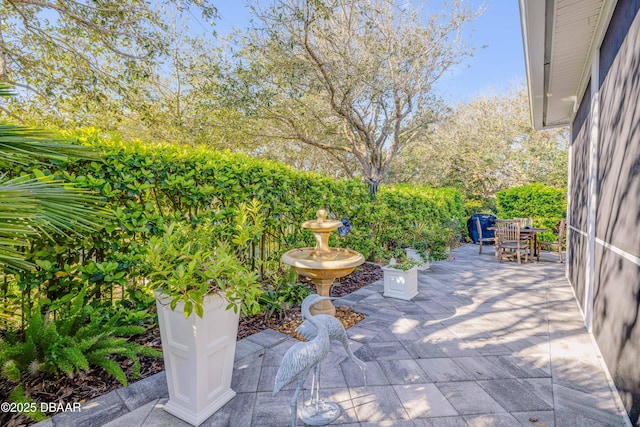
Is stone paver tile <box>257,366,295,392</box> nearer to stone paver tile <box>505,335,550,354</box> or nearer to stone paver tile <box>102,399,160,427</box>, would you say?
stone paver tile <box>102,399,160,427</box>

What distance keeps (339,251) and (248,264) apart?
46.0 inches

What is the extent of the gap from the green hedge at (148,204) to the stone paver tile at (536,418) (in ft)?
9.67

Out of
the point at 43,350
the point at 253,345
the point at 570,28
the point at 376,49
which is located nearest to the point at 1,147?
the point at 43,350

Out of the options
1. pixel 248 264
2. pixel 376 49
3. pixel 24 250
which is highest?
pixel 376 49

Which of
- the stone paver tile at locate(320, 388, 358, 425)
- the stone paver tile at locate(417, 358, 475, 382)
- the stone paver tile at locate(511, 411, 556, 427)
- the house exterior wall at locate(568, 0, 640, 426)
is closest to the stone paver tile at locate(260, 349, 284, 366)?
the stone paver tile at locate(320, 388, 358, 425)

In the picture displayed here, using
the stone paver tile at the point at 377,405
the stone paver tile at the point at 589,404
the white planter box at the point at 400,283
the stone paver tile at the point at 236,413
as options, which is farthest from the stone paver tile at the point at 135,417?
the white planter box at the point at 400,283

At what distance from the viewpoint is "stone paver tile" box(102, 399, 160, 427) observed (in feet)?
5.88

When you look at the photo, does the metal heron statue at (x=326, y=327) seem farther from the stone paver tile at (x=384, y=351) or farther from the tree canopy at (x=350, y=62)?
the tree canopy at (x=350, y=62)

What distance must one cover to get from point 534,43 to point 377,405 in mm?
4040

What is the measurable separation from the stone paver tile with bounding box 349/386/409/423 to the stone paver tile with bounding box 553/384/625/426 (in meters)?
0.99

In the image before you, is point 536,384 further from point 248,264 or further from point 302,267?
point 248,264

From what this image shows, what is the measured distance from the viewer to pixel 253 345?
2.85m

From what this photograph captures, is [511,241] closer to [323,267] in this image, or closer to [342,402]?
[323,267]

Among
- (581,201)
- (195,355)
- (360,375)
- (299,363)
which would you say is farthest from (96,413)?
(581,201)
